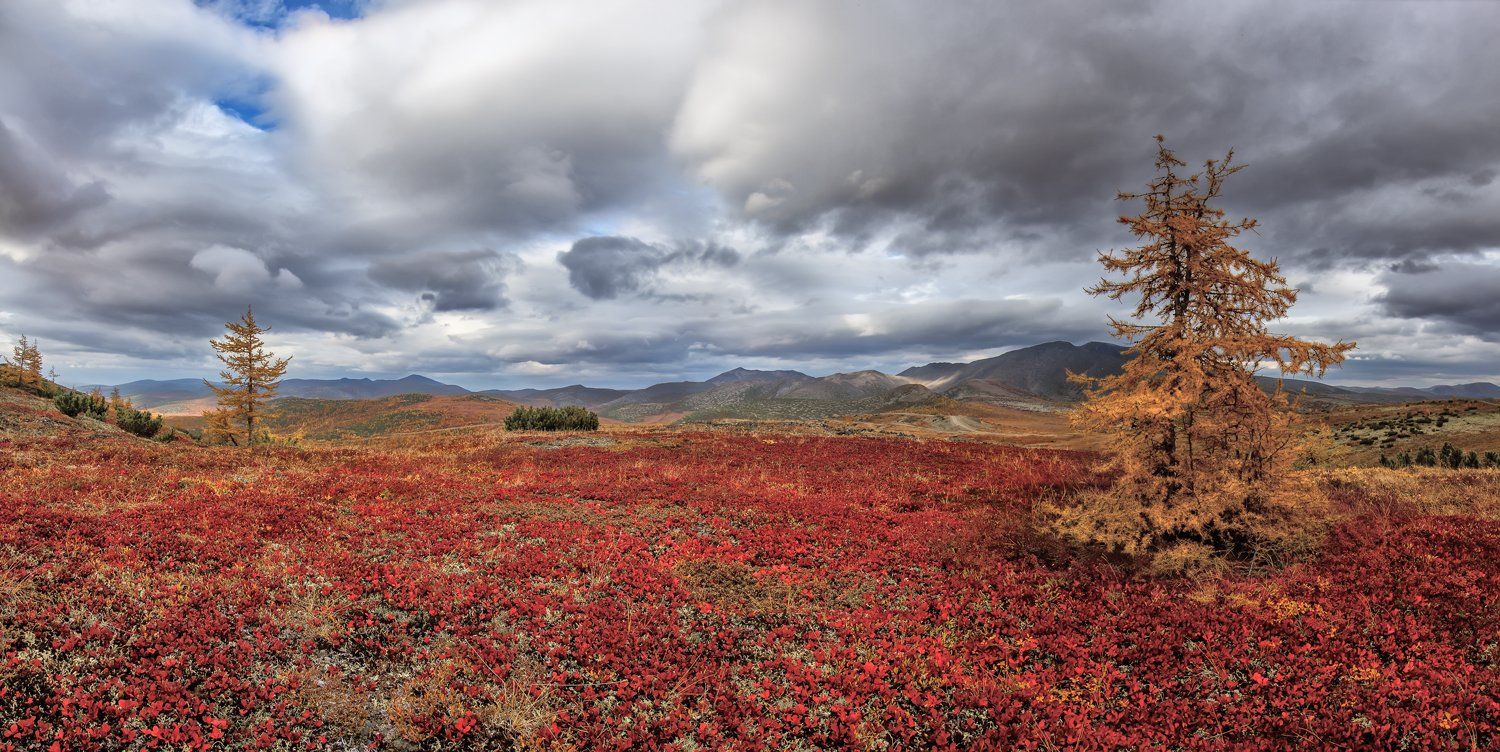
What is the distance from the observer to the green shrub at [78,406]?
40125 millimetres

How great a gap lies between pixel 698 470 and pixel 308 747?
1909 cm

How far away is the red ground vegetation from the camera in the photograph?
7.39 meters

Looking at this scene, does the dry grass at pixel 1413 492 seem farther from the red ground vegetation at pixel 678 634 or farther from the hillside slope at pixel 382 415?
the hillside slope at pixel 382 415

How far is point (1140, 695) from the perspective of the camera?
27.4 ft

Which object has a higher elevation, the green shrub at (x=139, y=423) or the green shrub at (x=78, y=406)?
the green shrub at (x=78, y=406)

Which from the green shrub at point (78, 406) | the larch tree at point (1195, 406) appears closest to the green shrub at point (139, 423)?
the green shrub at point (78, 406)

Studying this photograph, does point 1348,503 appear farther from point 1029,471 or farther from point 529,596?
point 529,596

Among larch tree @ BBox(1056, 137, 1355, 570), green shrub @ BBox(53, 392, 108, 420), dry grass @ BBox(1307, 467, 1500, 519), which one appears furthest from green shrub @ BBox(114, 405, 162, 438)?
dry grass @ BBox(1307, 467, 1500, 519)

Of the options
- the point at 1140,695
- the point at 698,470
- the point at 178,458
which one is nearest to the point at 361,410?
the point at 178,458

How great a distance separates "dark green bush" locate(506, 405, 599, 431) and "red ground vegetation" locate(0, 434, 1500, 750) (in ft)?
109

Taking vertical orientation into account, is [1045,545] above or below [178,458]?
below

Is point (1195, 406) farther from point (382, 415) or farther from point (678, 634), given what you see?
point (382, 415)

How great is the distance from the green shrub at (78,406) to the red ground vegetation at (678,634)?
1413 inches

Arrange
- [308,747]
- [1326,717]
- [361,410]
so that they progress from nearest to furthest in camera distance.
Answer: [308,747]
[1326,717]
[361,410]
